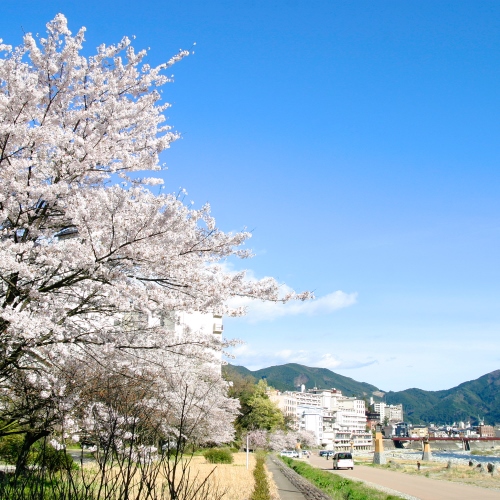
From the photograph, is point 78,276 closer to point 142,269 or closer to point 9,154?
point 142,269

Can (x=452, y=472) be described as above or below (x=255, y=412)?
below

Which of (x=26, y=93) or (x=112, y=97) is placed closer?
(x=26, y=93)

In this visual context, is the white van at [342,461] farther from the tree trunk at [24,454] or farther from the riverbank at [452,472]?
the tree trunk at [24,454]

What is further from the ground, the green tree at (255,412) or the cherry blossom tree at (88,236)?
the cherry blossom tree at (88,236)

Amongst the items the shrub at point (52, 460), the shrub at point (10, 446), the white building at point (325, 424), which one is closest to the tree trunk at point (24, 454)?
the shrub at point (52, 460)

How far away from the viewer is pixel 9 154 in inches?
243

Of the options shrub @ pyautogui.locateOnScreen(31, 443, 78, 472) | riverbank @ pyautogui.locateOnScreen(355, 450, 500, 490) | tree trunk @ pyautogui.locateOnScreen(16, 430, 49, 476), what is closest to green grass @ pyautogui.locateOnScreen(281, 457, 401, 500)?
riverbank @ pyautogui.locateOnScreen(355, 450, 500, 490)

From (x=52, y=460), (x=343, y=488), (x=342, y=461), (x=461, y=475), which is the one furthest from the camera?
(x=342, y=461)

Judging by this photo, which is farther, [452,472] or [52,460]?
[452,472]

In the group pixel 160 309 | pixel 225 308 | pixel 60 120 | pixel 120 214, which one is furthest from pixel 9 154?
pixel 225 308

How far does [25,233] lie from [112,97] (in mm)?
2216

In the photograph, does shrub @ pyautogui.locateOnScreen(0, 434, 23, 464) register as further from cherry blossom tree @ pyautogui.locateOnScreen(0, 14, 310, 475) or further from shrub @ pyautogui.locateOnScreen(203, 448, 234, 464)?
shrub @ pyautogui.locateOnScreen(203, 448, 234, 464)

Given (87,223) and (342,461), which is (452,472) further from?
(87,223)

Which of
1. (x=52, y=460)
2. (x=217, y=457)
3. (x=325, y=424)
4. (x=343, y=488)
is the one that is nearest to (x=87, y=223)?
(x=52, y=460)
